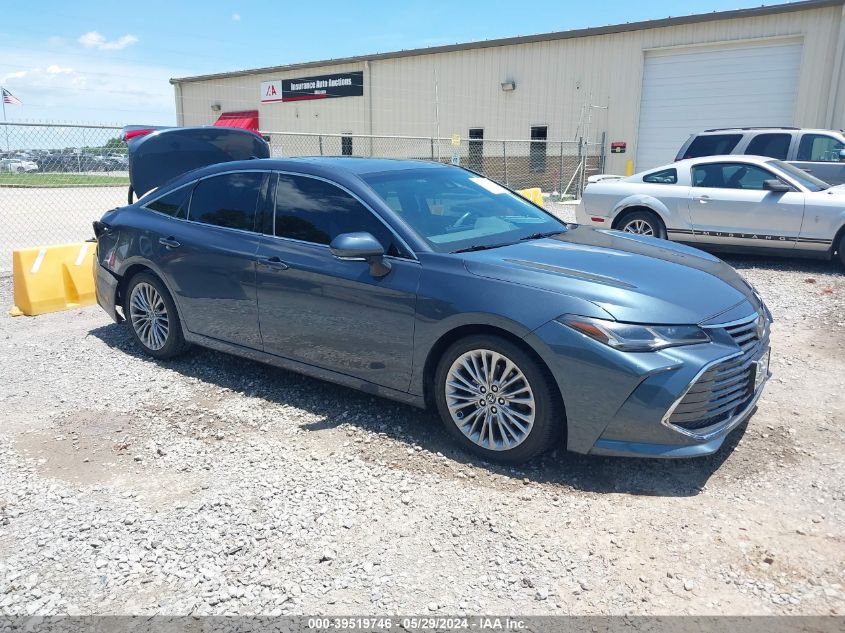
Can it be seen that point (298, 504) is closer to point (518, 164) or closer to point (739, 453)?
point (739, 453)

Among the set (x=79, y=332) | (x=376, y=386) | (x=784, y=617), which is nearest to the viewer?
(x=784, y=617)

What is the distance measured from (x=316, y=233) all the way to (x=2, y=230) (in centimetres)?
1331

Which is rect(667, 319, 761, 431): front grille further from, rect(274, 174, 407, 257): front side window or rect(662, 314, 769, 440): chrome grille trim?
rect(274, 174, 407, 257): front side window

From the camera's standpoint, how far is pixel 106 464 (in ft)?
12.3

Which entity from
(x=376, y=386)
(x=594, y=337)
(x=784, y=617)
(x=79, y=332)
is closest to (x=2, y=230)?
(x=79, y=332)

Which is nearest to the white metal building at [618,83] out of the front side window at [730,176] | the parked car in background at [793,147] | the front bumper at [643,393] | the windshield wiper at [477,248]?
the parked car in background at [793,147]

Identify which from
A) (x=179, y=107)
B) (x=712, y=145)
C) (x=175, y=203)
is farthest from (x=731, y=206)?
(x=179, y=107)

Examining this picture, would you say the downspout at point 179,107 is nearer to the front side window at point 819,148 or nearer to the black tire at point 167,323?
the front side window at point 819,148

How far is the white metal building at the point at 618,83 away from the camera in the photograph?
61.4 feet

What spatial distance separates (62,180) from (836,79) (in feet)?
70.5

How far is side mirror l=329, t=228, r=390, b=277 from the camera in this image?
3.76 m

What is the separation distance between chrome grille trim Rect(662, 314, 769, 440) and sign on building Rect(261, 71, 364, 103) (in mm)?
28730

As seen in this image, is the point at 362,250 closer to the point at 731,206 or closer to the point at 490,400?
the point at 490,400

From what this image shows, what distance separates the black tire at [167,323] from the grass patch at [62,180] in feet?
39.3
